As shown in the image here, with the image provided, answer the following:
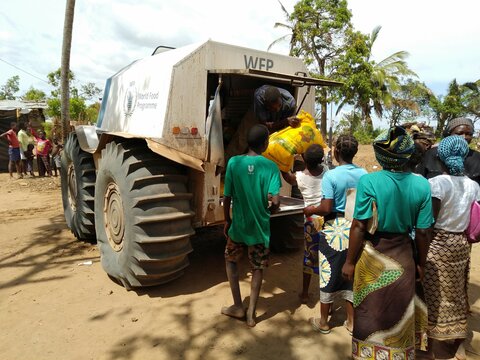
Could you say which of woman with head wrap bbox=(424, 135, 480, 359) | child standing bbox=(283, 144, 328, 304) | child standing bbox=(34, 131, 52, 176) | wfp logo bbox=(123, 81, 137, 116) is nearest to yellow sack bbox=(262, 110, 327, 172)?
child standing bbox=(283, 144, 328, 304)

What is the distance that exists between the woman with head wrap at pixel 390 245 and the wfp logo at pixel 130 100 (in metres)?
Answer: 3.23

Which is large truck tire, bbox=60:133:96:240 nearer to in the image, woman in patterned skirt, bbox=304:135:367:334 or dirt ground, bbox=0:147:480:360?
dirt ground, bbox=0:147:480:360

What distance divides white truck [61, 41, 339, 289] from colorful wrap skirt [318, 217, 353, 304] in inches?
39.4

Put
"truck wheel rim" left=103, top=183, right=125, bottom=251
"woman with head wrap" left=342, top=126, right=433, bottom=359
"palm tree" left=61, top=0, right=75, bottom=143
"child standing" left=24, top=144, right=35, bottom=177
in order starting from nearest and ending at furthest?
"woman with head wrap" left=342, top=126, right=433, bottom=359 → "truck wheel rim" left=103, top=183, right=125, bottom=251 → "palm tree" left=61, top=0, right=75, bottom=143 → "child standing" left=24, top=144, right=35, bottom=177

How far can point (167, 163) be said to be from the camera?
12.0 ft

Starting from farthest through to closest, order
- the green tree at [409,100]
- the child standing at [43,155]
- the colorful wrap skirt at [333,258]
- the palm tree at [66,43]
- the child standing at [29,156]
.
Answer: the green tree at [409,100] → the child standing at [29,156] → the child standing at [43,155] → the palm tree at [66,43] → the colorful wrap skirt at [333,258]

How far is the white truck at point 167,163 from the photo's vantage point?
3.40m

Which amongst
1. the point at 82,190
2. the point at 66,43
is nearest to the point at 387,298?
the point at 82,190

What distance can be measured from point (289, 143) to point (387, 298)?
1.84 meters

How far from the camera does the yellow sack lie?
3678 millimetres

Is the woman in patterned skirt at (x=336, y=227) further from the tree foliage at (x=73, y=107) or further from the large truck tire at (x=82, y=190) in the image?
the tree foliage at (x=73, y=107)

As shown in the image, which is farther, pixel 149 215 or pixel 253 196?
pixel 149 215

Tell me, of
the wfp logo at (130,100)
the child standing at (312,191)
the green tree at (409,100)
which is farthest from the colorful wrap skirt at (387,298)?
the green tree at (409,100)

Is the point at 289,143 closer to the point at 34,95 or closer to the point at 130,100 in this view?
the point at 130,100
